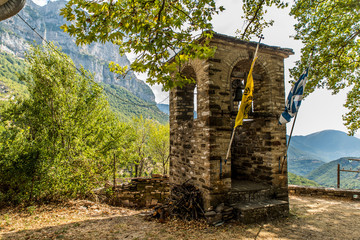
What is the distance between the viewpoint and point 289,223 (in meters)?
5.34

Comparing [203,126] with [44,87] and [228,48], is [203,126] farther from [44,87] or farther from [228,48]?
[44,87]

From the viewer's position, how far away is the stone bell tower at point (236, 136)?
549 cm

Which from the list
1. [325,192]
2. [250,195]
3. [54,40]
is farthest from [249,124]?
[54,40]

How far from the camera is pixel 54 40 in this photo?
12875 centimetres

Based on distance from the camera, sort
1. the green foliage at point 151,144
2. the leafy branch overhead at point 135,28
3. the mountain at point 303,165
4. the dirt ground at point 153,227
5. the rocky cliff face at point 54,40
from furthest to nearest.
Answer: the mountain at point 303,165 < the rocky cliff face at point 54,40 < the green foliage at point 151,144 < the dirt ground at point 153,227 < the leafy branch overhead at point 135,28

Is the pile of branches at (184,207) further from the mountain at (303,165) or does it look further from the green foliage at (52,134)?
the mountain at (303,165)

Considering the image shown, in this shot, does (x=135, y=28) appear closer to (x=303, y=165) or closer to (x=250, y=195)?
(x=250, y=195)

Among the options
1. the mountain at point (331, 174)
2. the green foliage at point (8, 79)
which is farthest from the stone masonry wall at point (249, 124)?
the mountain at point (331, 174)

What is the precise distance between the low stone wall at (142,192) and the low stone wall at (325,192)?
6.61m

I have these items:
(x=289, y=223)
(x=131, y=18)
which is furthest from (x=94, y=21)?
(x=289, y=223)

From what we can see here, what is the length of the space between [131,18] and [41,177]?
6.19 m

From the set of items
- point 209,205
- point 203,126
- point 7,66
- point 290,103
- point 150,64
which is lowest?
point 209,205

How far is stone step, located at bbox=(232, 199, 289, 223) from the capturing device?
16.8 ft

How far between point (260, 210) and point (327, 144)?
220 metres
